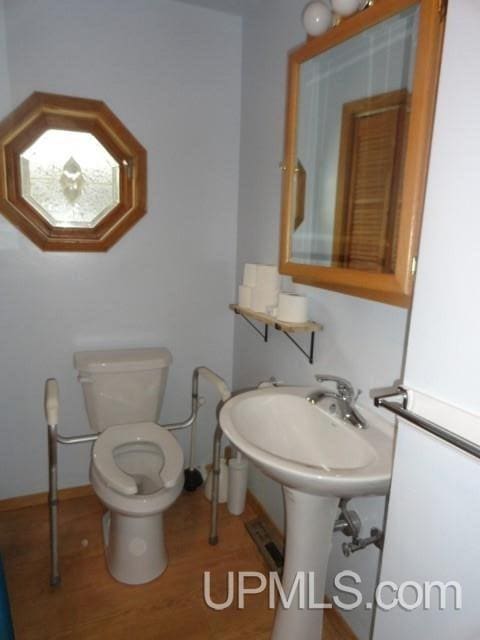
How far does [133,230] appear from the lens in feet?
6.57

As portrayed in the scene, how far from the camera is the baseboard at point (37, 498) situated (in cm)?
205

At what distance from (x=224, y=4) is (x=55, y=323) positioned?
5.32 feet

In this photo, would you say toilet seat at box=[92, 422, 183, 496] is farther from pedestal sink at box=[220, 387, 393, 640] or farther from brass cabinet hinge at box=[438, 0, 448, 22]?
brass cabinet hinge at box=[438, 0, 448, 22]

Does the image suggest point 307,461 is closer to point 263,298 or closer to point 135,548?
point 263,298

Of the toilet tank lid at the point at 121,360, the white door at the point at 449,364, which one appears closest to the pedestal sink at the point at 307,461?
the white door at the point at 449,364

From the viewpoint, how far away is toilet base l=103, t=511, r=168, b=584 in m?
1.65

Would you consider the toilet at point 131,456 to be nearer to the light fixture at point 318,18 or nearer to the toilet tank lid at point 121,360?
the toilet tank lid at point 121,360

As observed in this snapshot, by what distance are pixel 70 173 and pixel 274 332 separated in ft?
3.77

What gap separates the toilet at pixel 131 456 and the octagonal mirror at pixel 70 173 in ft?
1.88

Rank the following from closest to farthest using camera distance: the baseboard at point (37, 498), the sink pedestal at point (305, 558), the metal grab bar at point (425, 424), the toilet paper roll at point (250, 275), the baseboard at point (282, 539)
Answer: the metal grab bar at point (425, 424), the sink pedestal at point (305, 558), the baseboard at point (282, 539), the toilet paper roll at point (250, 275), the baseboard at point (37, 498)

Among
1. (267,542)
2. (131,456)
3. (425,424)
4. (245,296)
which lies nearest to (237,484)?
(267,542)

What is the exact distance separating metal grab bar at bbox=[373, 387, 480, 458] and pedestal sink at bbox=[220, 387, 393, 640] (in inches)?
8.5

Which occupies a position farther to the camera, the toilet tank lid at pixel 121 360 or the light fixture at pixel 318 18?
the toilet tank lid at pixel 121 360

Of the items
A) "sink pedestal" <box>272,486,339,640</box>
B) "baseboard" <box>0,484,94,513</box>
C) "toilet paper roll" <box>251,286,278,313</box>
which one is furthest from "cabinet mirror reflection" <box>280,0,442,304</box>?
"baseboard" <box>0,484,94,513</box>
